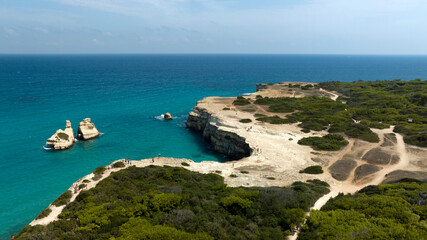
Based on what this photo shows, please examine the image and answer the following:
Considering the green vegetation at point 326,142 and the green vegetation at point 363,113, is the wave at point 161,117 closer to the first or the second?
the green vegetation at point 363,113

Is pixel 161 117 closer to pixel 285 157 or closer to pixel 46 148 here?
pixel 46 148

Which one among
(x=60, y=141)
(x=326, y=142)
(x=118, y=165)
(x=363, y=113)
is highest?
(x=363, y=113)

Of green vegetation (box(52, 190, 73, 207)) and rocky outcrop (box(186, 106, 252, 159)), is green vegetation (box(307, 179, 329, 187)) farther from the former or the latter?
green vegetation (box(52, 190, 73, 207))

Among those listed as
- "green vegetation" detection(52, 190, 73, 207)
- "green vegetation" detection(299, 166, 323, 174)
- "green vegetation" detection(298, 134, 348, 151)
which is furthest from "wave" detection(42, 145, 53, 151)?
"green vegetation" detection(298, 134, 348, 151)

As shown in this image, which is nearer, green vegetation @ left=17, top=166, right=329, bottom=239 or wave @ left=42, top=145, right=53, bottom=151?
green vegetation @ left=17, top=166, right=329, bottom=239

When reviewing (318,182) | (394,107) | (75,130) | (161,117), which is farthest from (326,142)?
(75,130)

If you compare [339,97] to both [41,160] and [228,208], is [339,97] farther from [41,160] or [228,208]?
[41,160]
